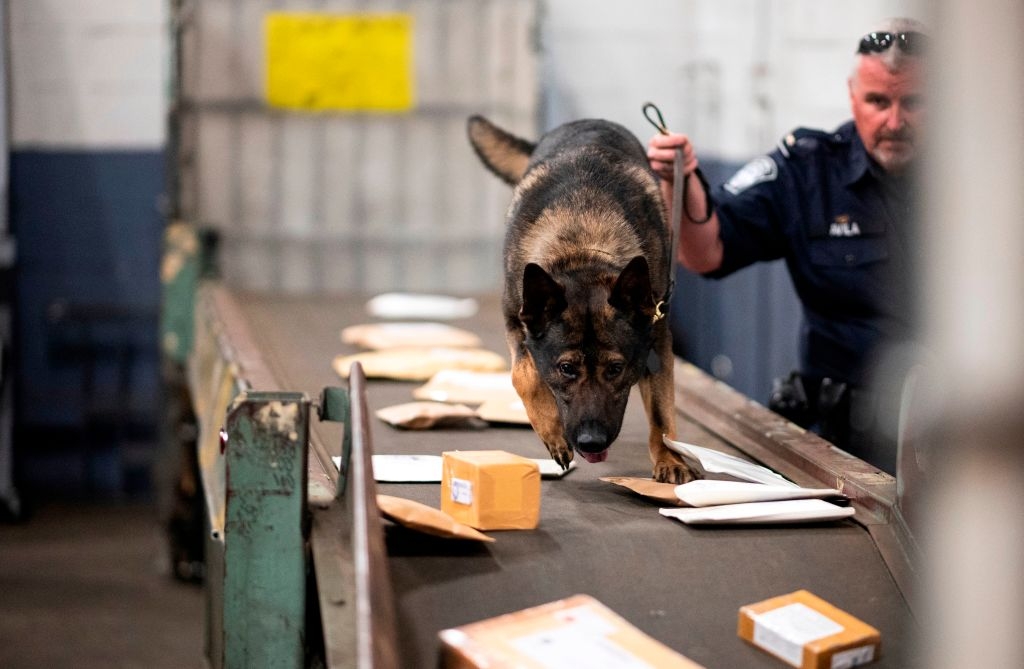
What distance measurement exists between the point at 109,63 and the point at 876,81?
4.64 metres

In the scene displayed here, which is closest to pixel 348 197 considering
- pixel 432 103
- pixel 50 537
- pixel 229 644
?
pixel 432 103

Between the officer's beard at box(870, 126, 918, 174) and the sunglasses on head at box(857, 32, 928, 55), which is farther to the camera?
the officer's beard at box(870, 126, 918, 174)

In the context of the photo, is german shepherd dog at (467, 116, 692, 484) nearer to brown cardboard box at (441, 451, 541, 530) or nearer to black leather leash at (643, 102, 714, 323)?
black leather leash at (643, 102, 714, 323)

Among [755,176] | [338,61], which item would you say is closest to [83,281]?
[338,61]

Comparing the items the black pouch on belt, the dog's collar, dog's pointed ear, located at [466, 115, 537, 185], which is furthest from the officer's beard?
the dog's collar

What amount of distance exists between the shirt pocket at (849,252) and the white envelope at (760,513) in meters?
1.13

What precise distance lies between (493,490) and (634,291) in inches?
18.8

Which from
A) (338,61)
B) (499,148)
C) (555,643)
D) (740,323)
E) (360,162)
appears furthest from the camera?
(740,323)

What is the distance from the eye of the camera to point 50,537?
5.71m

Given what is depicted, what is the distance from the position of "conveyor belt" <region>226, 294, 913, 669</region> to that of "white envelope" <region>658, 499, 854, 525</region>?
0.06 feet

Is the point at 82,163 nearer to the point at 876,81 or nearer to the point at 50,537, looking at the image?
the point at 50,537

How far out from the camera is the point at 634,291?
220cm

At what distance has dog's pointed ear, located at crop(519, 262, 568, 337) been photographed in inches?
84.2

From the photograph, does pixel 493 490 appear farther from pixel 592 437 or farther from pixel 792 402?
pixel 792 402
